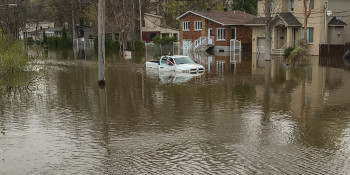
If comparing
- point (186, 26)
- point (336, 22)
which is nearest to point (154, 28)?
point (186, 26)

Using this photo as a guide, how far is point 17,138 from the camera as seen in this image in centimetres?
1323

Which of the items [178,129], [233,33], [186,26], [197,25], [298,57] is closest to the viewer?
[178,129]

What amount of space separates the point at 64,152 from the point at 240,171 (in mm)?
4704

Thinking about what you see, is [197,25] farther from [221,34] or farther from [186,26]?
[221,34]

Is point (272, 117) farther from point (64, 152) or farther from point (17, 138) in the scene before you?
point (17, 138)

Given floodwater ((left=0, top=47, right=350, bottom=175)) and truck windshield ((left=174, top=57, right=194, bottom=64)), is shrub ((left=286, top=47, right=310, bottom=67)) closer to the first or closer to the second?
truck windshield ((left=174, top=57, right=194, bottom=64))

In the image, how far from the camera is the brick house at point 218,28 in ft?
196

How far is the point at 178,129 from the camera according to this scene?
46.0ft

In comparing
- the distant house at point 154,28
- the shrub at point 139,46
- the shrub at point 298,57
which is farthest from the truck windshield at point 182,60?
the distant house at point 154,28

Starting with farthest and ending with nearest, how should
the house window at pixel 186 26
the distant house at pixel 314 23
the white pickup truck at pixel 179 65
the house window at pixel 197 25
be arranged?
the house window at pixel 186 26, the house window at pixel 197 25, the distant house at pixel 314 23, the white pickup truck at pixel 179 65

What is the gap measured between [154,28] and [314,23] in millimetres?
38741

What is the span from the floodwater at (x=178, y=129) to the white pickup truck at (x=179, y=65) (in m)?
6.30

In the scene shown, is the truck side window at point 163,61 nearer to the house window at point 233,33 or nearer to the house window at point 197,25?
the house window at point 233,33

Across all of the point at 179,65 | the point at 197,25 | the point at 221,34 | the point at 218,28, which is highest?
the point at 197,25
